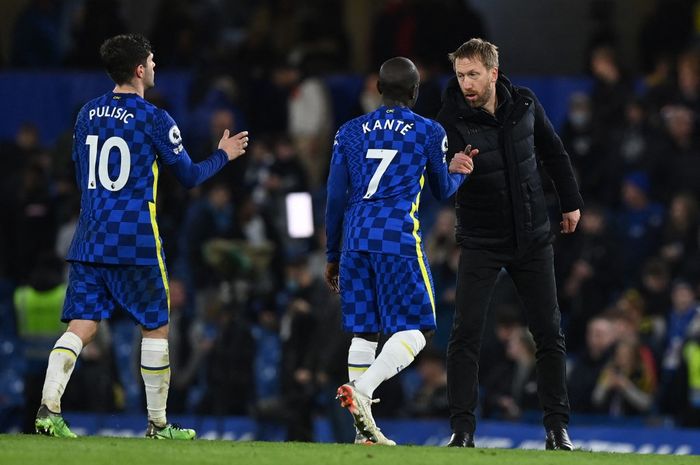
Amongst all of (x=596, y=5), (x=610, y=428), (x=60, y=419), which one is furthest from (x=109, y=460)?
(x=596, y=5)

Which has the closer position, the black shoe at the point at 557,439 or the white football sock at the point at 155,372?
the white football sock at the point at 155,372

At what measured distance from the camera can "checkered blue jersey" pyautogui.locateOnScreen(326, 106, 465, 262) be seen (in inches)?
347

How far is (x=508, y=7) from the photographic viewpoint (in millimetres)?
19938

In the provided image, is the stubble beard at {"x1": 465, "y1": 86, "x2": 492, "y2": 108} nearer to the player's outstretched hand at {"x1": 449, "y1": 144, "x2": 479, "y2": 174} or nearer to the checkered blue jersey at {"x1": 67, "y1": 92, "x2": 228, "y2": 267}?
the player's outstretched hand at {"x1": 449, "y1": 144, "x2": 479, "y2": 174}

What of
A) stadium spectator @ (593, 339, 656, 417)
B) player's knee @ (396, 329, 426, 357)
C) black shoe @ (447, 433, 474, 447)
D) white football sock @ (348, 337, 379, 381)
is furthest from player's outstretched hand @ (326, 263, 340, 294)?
stadium spectator @ (593, 339, 656, 417)

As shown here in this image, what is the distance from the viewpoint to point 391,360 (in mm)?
8742

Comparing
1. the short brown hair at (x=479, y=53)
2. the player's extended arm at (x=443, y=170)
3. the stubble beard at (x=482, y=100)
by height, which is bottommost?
the player's extended arm at (x=443, y=170)

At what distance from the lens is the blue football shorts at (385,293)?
8820mm

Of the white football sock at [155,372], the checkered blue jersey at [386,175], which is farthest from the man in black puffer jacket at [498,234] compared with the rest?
the white football sock at [155,372]

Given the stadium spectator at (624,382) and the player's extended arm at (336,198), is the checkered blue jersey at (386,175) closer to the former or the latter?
the player's extended arm at (336,198)

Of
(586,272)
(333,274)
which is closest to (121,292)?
(333,274)

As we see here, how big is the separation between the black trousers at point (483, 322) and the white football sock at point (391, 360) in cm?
45

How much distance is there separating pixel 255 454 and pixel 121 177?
1702 millimetres

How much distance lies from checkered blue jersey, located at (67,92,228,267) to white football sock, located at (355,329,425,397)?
50.5 inches
